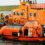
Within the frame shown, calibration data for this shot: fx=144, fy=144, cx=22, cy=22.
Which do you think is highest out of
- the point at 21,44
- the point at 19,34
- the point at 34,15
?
the point at 34,15

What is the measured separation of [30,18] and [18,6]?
0.20 meters

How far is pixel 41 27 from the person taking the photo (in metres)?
1.69

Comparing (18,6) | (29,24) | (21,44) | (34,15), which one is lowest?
(21,44)

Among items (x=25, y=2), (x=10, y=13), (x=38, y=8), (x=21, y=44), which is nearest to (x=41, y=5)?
(x=38, y=8)

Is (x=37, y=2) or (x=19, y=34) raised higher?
(x=37, y=2)

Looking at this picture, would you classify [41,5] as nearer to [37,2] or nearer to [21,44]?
[37,2]

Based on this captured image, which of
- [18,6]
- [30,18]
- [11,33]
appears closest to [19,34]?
[11,33]

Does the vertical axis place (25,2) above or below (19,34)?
above

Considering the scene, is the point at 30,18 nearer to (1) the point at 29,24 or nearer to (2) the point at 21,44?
(1) the point at 29,24

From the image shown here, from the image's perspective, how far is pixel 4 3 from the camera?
5.81ft

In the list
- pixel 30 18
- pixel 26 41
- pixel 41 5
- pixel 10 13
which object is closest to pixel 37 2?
pixel 41 5

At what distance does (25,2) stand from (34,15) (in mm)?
191

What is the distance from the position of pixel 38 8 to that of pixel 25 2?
0.17 m

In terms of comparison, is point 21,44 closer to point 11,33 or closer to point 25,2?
point 11,33
